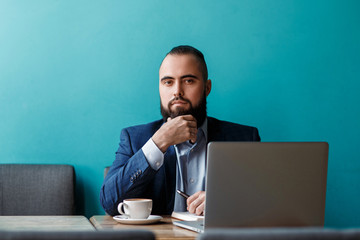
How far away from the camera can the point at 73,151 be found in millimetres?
2328

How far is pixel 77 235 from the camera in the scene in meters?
0.61

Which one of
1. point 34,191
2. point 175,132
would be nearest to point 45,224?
point 175,132

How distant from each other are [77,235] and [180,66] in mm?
1554

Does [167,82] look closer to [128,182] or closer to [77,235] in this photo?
[128,182]

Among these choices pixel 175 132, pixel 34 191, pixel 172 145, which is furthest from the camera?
pixel 34 191

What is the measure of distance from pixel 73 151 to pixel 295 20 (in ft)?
5.01

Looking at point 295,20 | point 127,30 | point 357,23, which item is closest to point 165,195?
point 127,30

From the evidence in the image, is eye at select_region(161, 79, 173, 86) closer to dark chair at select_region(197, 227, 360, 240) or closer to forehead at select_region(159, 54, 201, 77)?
forehead at select_region(159, 54, 201, 77)

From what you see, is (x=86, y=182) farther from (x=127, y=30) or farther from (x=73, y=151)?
(x=127, y=30)

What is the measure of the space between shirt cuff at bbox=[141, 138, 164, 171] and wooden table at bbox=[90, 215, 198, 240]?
220 mm

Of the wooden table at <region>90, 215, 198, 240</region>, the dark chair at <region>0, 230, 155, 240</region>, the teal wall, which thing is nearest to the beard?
the teal wall

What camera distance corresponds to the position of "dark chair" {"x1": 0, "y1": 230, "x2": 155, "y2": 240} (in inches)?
23.5

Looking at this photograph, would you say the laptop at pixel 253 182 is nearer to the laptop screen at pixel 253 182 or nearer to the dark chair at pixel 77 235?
the laptop screen at pixel 253 182

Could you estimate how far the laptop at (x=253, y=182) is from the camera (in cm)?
113
